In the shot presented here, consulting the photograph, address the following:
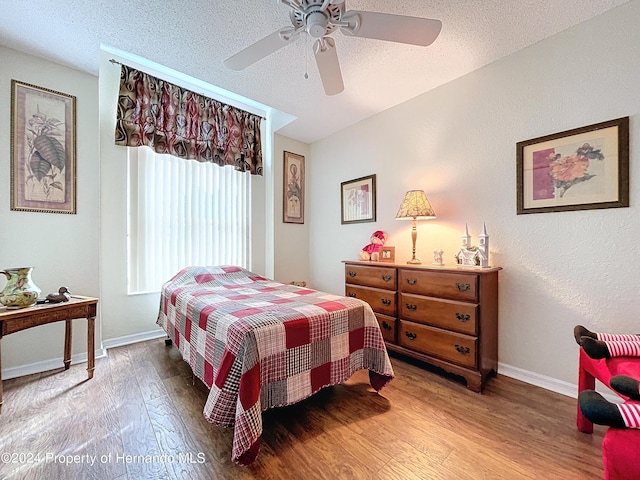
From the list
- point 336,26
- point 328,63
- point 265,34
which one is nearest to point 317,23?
point 336,26

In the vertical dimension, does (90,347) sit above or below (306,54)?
below

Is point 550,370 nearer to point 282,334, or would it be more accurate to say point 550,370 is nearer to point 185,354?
point 282,334

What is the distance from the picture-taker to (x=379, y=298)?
103 inches

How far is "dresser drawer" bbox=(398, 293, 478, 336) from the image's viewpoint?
1.99 m

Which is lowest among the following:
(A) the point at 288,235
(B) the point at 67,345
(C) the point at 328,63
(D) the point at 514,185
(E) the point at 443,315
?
(B) the point at 67,345

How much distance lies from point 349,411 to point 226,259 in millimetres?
2514

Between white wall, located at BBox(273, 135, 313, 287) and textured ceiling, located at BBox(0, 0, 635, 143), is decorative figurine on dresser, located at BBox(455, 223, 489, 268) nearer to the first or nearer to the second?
textured ceiling, located at BBox(0, 0, 635, 143)

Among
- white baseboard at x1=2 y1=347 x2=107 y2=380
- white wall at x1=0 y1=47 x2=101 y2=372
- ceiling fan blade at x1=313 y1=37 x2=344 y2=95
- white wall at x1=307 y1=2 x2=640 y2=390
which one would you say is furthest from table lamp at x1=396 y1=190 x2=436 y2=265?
white baseboard at x1=2 y1=347 x2=107 y2=380

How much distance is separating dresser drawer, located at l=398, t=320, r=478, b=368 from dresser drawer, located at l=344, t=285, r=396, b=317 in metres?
0.17

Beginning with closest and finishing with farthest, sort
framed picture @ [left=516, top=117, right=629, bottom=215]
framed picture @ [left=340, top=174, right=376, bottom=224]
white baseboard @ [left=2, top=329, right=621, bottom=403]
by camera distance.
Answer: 1. framed picture @ [left=516, top=117, right=629, bottom=215]
2. white baseboard @ [left=2, top=329, right=621, bottom=403]
3. framed picture @ [left=340, top=174, right=376, bottom=224]

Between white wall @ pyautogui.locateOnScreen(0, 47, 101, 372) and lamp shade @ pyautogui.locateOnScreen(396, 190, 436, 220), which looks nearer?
white wall @ pyautogui.locateOnScreen(0, 47, 101, 372)

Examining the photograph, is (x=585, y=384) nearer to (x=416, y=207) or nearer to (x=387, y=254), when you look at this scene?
(x=416, y=207)

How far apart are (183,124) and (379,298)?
284 cm

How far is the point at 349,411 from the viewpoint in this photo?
1.74 metres
